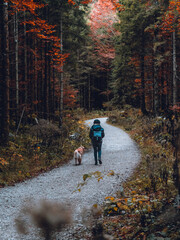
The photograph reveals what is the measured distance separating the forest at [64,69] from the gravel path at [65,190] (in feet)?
2.76

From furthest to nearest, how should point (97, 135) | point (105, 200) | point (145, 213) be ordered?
1. point (97, 135)
2. point (105, 200)
3. point (145, 213)

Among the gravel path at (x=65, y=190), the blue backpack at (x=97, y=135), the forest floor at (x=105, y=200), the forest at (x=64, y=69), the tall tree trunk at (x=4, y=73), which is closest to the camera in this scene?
the forest floor at (x=105, y=200)

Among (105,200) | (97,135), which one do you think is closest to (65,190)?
(105,200)

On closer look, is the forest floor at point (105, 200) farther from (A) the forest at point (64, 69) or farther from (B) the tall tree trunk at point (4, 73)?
(B) the tall tree trunk at point (4, 73)

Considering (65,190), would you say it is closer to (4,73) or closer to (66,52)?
(4,73)

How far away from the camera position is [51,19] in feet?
49.7

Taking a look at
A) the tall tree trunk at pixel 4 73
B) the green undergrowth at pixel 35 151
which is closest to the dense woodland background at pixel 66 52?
the tall tree trunk at pixel 4 73

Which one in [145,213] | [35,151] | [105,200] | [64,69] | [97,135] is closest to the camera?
[145,213]

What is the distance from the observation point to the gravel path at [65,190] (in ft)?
13.7

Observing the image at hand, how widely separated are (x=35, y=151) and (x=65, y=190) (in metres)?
4.15

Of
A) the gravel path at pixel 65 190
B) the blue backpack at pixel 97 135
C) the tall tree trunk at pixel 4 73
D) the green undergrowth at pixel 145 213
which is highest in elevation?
the tall tree trunk at pixel 4 73

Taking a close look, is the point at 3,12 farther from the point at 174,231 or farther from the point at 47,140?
the point at 174,231

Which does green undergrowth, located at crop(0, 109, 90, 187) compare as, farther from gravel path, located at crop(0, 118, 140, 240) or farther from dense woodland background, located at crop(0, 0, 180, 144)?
dense woodland background, located at crop(0, 0, 180, 144)

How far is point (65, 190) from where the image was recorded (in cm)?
607
